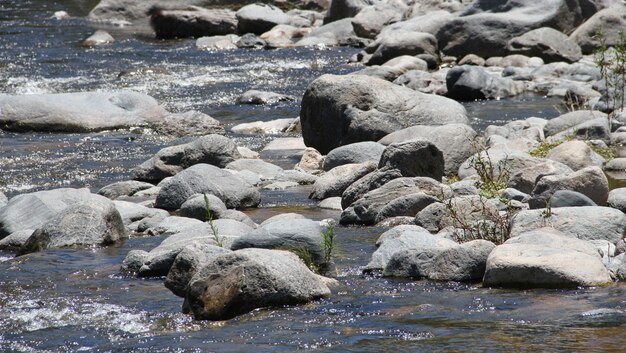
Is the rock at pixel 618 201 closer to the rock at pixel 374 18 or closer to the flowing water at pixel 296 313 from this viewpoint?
the flowing water at pixel 296 313

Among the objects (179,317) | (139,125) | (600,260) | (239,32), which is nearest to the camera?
(179,317)

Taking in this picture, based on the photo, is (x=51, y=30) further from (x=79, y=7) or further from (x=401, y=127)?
(x=401, y=127)

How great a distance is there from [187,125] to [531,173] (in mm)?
5922

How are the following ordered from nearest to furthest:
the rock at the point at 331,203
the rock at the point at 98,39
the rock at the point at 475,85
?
the rock at the point at 331,203
the rock at the point at 475,85
the rock at the point at 98,39

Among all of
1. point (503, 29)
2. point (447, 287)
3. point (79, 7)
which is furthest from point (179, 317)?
point (79, 7)

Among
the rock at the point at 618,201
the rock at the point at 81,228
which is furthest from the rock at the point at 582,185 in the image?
the rock at the point at 81,228

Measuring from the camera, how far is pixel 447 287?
609 centimetres

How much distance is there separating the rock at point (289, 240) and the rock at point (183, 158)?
4313 millimetres

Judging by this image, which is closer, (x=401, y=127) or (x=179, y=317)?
(x=179, y=317)

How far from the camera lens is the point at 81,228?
7750mm

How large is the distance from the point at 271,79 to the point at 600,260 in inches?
482

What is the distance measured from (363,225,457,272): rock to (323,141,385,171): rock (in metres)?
3.53

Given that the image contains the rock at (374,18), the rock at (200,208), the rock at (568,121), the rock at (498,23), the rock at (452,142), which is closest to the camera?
the rock at (200,208)

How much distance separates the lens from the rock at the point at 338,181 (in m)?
9.44
